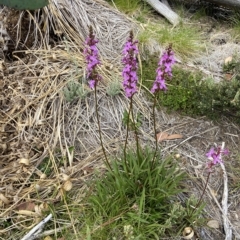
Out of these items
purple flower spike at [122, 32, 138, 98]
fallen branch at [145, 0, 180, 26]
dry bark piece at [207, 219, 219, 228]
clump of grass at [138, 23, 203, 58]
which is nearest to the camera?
purple flower spike at [122, 32, 138, 98]

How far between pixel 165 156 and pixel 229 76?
877 mm

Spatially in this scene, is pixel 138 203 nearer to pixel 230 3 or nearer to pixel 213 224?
pixel 213 224

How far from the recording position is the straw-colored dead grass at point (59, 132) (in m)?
2.50

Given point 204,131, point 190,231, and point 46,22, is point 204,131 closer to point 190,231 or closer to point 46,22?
point 190,231

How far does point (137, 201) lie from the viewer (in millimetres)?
2326

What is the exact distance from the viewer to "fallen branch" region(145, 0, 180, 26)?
3.85 m

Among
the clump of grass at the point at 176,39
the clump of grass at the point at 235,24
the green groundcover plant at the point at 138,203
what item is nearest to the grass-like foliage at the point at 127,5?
the clump of grass at the point at 176,39

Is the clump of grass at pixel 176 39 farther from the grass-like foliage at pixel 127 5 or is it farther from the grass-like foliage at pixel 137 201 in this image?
the grass-like foliage at pixel 137 201

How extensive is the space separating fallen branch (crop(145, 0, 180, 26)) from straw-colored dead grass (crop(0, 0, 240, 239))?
794 mm

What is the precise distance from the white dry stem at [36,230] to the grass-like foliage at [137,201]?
21 centimetres

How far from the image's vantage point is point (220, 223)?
2.46 meters

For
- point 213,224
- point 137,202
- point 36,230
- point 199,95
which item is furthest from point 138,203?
point 199,95

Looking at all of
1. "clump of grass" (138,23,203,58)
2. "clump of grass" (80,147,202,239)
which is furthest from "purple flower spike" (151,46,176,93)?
"clump of grass" (138,23,203,58)

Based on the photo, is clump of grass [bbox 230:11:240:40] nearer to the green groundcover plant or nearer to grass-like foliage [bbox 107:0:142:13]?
grass-like foliage [bbox 107:0:142:13]
